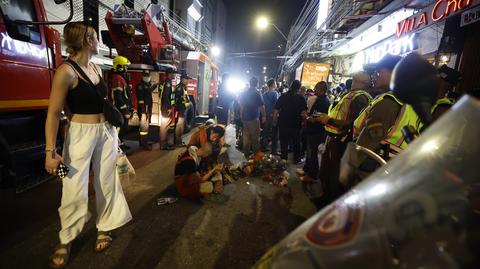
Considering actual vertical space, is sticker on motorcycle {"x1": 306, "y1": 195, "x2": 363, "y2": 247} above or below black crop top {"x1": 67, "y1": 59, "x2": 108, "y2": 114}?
below

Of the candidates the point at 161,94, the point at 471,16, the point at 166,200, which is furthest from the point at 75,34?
the point at 471,16

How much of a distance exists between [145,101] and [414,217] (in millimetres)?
6426

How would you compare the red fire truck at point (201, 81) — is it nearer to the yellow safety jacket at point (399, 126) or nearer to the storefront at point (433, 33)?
the storefront at point (433, 33)

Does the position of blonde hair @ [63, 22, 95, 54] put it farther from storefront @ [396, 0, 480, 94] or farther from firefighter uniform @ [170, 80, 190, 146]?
storefront @ [396, 0, 480, 94]

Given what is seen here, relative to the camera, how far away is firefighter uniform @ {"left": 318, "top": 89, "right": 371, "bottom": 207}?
3.54m

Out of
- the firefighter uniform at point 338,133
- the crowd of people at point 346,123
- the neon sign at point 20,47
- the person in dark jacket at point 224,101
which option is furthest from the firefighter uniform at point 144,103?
the firefighter uniform at point 338,133

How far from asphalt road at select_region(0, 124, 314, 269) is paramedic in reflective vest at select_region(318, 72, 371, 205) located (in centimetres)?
55

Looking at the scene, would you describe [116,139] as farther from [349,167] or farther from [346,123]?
[346,123]

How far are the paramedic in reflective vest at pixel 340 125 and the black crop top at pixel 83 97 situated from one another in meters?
2.95

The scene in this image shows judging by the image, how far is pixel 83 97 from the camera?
2.18 m

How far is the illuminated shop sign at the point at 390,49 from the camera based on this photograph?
6.44 meters

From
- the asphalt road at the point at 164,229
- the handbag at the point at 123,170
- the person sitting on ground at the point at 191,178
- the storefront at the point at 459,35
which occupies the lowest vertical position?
the asphalt road at the point at 164,229

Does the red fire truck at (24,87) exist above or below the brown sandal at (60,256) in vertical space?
above

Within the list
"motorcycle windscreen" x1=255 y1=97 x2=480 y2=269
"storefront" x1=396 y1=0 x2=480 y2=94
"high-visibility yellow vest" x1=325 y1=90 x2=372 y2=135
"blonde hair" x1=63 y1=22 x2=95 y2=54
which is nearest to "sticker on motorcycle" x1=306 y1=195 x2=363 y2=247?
"motorcycle windscreen" x1=255 y1=97 x2=480 y2=269
